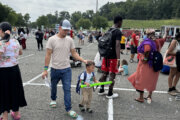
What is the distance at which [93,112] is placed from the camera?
3.86 meters

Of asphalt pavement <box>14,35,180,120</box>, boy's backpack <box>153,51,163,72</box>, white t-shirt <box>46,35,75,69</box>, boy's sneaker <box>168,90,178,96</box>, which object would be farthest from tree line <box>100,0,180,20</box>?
white t-shirt <box>46,35,75,69</box>

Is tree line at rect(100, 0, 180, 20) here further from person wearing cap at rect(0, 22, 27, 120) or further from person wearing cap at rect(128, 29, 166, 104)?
person wearing cap at rect(0, 22, 27, 120)

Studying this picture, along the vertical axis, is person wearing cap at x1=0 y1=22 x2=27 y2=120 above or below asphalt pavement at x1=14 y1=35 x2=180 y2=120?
above

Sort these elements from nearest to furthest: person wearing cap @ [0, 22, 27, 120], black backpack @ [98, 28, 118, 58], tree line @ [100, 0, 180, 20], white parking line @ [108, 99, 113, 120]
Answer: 1. person wearing cap @ [0, 22, 27, 120]
2. white parking line @ [108, 99, 113, 120]
3. black backpack @ [98, 28, 118, 58]
4. tree line @ [100, 0, 180, 20]

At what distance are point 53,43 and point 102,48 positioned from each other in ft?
4.88

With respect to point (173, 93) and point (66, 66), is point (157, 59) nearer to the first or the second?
point (173, 93)

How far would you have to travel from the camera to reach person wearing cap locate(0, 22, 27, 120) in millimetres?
2994

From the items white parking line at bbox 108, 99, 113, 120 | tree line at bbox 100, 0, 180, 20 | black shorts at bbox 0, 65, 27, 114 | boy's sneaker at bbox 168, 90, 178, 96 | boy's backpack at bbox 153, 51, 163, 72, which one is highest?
tree line at bbox 100, 0, 180, 20

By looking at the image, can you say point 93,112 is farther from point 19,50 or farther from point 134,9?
point 134,9

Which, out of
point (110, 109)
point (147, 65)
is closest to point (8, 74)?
point (110, 109)

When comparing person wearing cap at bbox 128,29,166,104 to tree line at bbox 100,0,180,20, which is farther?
tree line at bbox 100,0,180,20

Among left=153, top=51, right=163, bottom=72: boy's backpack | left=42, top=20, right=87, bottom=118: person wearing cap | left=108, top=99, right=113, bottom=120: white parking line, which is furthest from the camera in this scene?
left=153, top=51, right=163, bottom=72: boy's backpack

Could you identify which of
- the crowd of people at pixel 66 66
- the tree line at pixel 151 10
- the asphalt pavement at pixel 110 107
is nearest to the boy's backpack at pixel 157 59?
the crowd of people at pixel 66 66

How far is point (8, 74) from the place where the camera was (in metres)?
3.10
